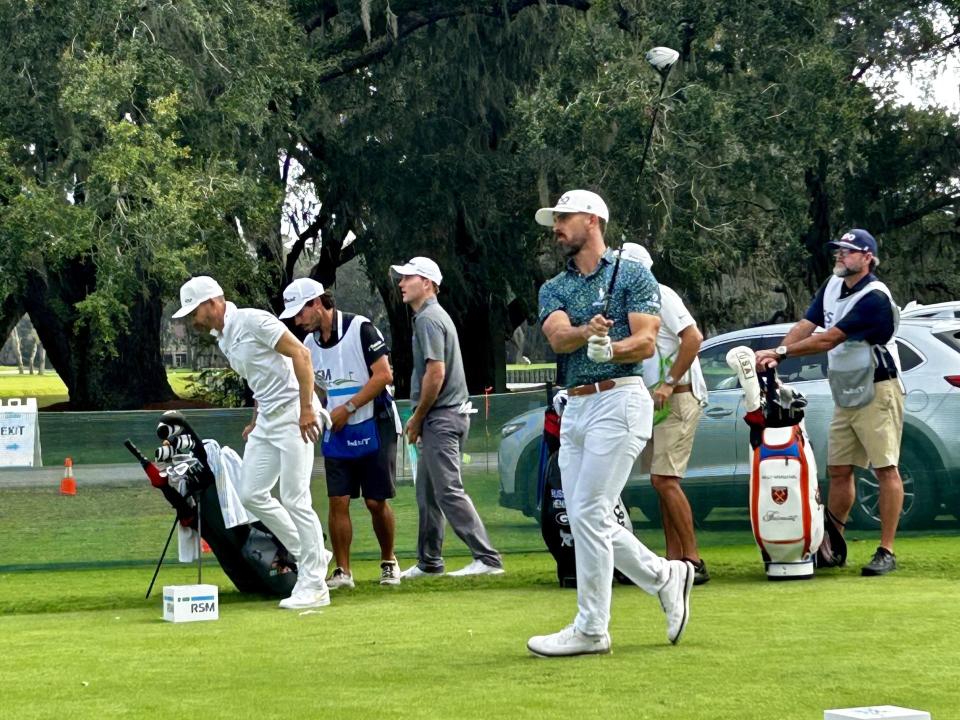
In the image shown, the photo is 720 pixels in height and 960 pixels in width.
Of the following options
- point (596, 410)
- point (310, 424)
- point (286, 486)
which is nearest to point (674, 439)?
point (310, 424)

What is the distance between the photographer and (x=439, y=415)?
33.3 feet

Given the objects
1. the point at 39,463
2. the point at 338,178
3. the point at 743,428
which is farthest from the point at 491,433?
the point at 338,178

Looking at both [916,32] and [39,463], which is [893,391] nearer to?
[39,463]

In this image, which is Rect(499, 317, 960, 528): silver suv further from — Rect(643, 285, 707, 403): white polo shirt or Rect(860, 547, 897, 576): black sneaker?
Rect(643, 285, 707, 403): white polo shirt

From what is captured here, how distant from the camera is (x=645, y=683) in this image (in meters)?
5.95

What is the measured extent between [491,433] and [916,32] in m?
20.1

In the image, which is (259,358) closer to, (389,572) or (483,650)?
(389,572)

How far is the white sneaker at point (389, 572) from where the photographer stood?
10.0 m

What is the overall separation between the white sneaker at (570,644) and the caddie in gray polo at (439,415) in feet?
11.3

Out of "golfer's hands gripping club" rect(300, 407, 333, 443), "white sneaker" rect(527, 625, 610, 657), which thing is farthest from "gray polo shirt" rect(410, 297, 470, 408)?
"white sneaker" rect(527, 625, 610, 657)

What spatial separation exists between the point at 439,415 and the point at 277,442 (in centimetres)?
149

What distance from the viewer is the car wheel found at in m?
11.7

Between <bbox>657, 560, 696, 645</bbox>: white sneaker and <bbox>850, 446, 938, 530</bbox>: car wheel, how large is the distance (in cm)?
516

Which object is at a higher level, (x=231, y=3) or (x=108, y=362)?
(x=231, y=3)
